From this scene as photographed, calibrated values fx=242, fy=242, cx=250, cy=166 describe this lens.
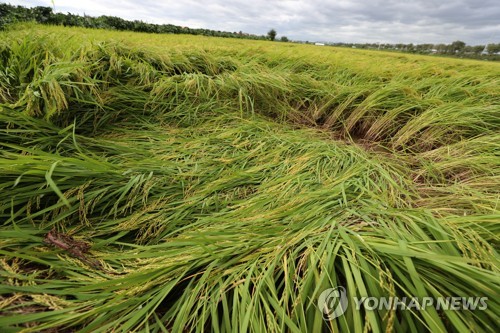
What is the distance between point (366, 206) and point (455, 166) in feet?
2.60

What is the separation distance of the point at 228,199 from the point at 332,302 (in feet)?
2.29

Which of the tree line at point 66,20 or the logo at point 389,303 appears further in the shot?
the tree line at point 66,20

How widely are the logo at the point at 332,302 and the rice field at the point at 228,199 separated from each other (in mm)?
15

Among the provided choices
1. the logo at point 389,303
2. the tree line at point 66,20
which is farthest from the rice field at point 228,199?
the tree line at point 66,20

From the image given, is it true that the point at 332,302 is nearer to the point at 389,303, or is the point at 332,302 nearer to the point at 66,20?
the point at 389,303

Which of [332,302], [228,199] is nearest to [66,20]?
[228,199]

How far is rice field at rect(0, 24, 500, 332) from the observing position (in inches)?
25.3

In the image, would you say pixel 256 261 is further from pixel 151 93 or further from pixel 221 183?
pixel 151 93

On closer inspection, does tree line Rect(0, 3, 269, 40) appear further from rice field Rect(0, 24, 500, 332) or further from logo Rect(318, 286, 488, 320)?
logo Rect(318, 286, 488, 320)

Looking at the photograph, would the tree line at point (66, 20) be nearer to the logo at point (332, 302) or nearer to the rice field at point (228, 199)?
the rice field at point (228, 199)

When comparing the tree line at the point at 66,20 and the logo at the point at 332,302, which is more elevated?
the tree line at the point at 66,20

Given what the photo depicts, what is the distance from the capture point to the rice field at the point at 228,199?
643mm

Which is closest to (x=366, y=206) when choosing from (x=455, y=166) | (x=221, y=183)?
(x=221, y=183)

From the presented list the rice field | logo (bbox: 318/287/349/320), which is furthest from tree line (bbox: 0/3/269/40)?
logo (bbox: 318/287/349/320)
